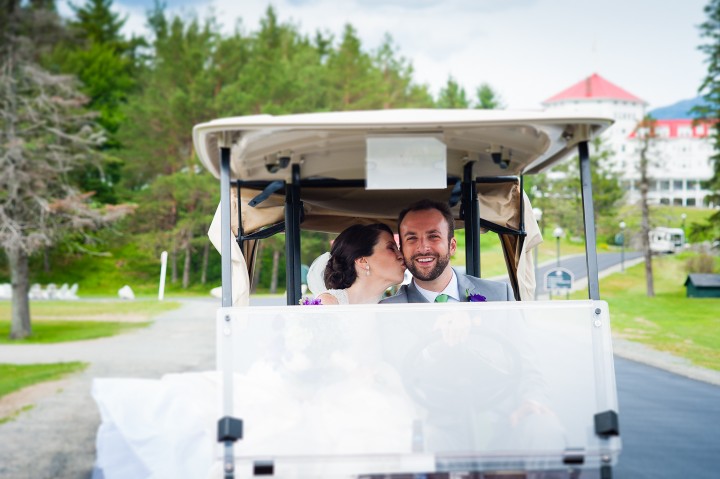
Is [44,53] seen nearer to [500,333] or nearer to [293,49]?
[293,49]

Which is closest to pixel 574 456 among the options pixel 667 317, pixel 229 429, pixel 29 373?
pixel 229 429

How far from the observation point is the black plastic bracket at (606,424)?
3.21m

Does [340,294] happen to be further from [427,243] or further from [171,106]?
[171,106]

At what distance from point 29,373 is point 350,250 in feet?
47.5

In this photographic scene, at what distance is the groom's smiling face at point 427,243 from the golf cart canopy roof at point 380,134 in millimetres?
428

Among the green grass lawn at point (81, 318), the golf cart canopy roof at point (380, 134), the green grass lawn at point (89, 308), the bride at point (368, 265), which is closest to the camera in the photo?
the golf cart canopy roof at point (380, 134)

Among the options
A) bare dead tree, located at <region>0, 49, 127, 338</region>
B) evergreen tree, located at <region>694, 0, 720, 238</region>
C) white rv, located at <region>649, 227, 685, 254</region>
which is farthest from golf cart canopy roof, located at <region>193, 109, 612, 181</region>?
white rv, located at <region>649, 227, 685, 254</region>

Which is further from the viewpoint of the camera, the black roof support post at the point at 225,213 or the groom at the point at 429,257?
the groom at the point at 429,257

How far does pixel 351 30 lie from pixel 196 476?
61798 millimetres

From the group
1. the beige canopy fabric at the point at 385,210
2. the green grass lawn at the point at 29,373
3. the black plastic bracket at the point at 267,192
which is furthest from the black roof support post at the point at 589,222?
the green grass lawn at the point at 29,373

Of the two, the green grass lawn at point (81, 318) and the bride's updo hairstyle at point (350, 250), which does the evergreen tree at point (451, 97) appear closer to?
the green grass lawn at point (81, 318)

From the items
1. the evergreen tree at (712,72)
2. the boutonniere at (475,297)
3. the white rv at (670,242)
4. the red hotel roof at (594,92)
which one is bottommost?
the boutonniere at (475,297)

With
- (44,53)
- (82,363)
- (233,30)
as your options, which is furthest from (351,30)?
(82,363)

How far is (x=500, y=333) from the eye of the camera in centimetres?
336
